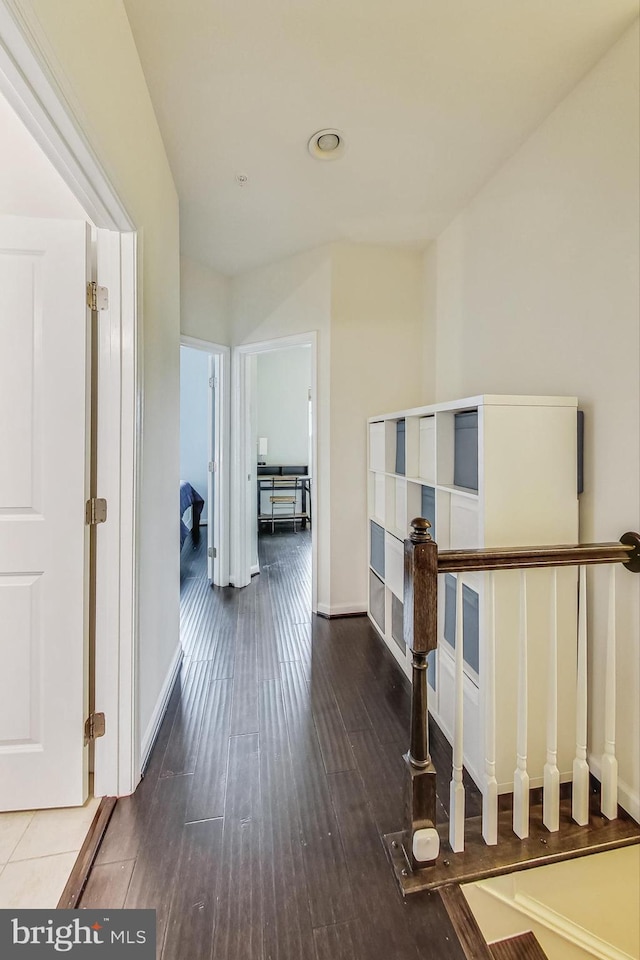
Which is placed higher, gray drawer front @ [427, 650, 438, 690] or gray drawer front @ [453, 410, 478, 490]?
gray drawer front @ [453, 410, 478, 490]

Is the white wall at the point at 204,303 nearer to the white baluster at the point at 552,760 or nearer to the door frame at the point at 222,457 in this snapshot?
the door frame at the point at 222,457

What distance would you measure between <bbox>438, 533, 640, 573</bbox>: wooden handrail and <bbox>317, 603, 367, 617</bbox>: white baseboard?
197cm

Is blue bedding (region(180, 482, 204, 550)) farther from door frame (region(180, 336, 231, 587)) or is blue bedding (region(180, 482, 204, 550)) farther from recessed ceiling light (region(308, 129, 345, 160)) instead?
recessed ceiling light (region(308, 129, 345, 160))

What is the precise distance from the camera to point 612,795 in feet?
4.58

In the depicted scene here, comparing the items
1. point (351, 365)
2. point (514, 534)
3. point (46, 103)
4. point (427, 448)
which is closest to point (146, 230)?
point (46, 103)

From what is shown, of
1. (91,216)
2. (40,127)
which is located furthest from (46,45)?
(91,216)

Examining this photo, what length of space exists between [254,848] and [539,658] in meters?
1.15

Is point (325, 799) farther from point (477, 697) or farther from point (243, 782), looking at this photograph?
point (477, 697)

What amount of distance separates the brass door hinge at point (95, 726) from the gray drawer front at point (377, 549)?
1.72 metres

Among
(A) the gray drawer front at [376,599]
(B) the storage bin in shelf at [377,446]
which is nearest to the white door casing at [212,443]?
(B) the storage bin in shelf at [377,446]

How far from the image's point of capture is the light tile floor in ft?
3.84

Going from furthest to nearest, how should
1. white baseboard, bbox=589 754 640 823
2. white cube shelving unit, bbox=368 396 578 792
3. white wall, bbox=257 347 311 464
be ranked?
white wall, bbox=257 347 311 464, white cube shelving unit, bbox=368 396 578 792, white baseboard, bbox=589 754 640 823

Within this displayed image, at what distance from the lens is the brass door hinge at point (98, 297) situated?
1.48m

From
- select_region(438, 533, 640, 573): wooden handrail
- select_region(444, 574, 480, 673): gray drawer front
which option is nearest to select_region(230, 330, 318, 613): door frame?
select_region(444, 574, 480, 673): gray drawer front
